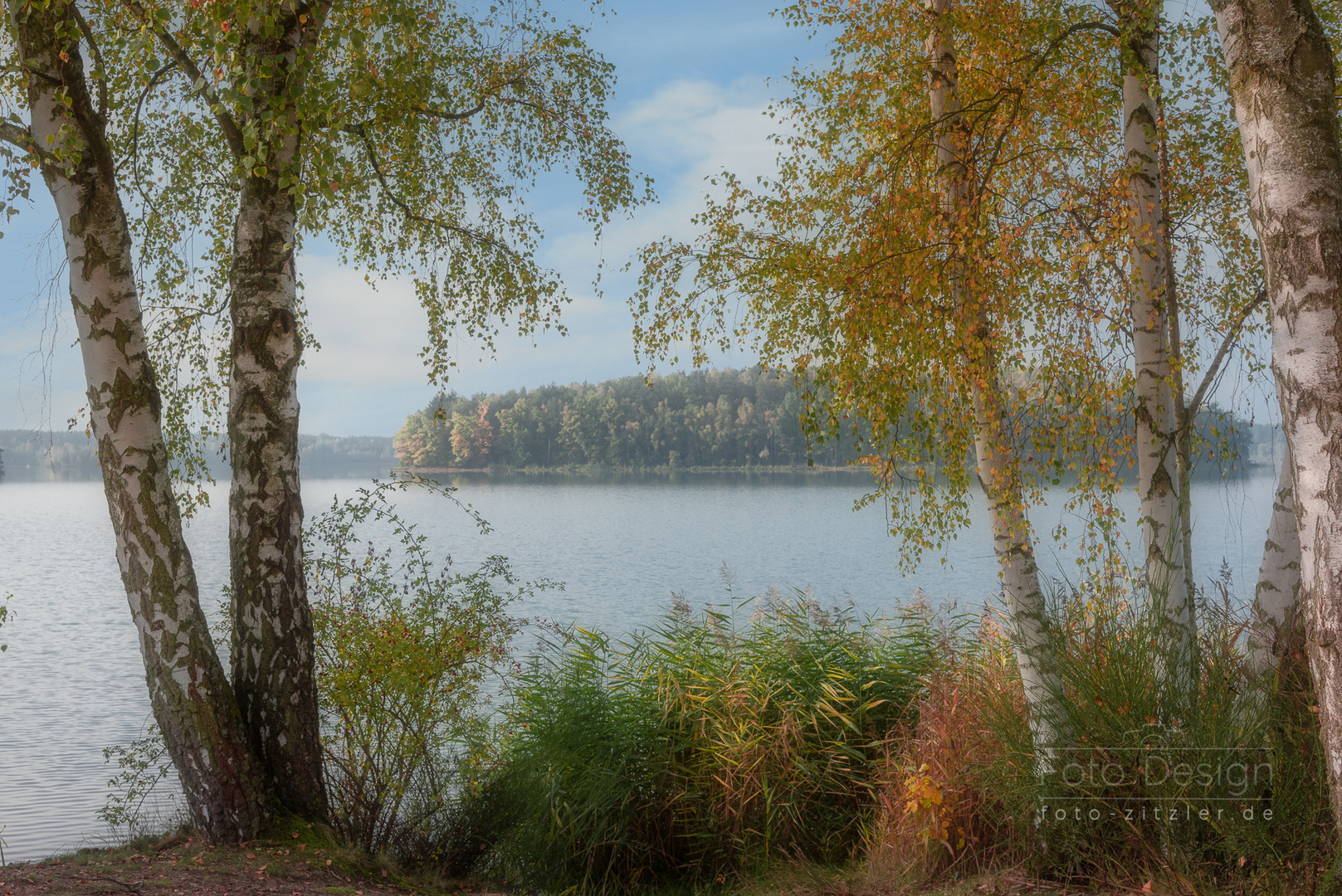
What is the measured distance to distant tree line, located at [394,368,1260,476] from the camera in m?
46.8

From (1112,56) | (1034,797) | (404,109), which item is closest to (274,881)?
(1034,797)

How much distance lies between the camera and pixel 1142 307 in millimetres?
4488

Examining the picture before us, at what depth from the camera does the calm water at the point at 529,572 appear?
9.28 meters

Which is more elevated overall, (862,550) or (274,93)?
(274,93)

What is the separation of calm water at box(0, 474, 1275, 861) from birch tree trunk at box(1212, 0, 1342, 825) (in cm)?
213

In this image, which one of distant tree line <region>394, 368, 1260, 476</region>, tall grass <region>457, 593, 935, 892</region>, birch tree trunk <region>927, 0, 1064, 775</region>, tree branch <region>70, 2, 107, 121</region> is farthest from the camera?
distant tree line <region>394, 368, 1260, 476</region>

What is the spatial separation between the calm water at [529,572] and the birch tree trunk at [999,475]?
2.06ft

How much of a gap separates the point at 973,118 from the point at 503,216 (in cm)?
404

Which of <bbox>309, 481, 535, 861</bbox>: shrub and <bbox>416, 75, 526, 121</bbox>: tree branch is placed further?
<bbox>416, 75, 526, 121</bbox>: tree branch

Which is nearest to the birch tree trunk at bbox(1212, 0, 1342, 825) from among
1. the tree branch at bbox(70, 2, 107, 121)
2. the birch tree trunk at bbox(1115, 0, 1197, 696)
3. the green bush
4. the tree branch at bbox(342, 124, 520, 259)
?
the green bush

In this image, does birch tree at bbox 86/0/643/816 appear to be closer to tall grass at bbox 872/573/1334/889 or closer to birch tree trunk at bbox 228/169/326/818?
birch tree trunk at bbox 228/169/326/818

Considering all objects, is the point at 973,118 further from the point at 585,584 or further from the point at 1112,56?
the point at 585,584

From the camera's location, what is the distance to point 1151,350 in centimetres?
451

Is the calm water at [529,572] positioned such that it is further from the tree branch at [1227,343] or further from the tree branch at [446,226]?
the tree branch at [446,226]
